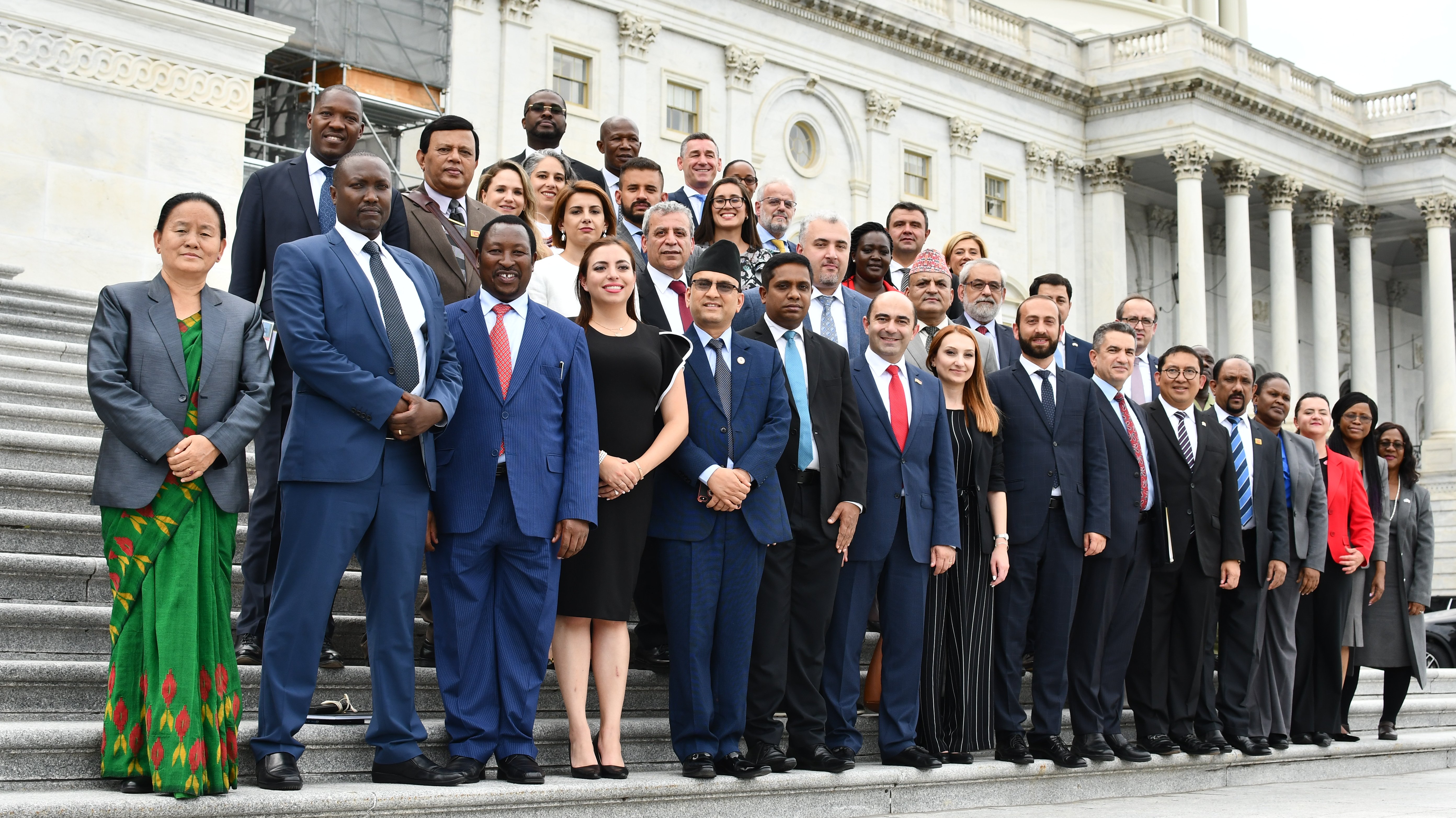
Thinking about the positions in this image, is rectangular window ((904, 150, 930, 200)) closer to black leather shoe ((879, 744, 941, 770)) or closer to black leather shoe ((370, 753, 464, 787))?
black leather shoe ((879, 744, 941, 770))

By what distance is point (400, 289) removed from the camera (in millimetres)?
5703

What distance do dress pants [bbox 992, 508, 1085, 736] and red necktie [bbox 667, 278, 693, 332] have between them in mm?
2068

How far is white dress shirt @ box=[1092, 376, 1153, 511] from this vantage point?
331 inches

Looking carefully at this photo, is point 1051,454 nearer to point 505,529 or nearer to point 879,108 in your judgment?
point 505,529

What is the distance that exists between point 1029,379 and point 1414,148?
3789 cm

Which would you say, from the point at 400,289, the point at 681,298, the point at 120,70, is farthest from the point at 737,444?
the point at 120,70

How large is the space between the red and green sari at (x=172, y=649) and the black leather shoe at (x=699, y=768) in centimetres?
187

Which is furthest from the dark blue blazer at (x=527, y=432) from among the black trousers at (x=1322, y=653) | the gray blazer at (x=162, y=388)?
the black trousers at (x=1322, y=653)

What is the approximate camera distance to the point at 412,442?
5.54 meters

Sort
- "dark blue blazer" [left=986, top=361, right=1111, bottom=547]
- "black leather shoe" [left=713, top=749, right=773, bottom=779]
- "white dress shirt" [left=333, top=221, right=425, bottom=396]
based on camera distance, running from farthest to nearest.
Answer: "dark blue blazer" [left=986, top=361, right=1111, bottom=547], "black leather shoe" [left=713, top=749, right=773, bottom=779], "white dress shirt" [left=333, top=221, right=425, bottom=396]

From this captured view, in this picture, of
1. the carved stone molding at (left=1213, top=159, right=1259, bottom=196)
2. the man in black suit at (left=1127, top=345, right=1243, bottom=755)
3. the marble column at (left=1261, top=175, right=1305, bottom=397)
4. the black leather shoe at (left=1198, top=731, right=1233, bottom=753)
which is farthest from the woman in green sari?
the marble column at (left=1261, top=175, right=1305, bottom=397)

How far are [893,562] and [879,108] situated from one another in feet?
88.2

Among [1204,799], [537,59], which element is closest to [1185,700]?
[1204,799]

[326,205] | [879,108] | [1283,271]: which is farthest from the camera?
[1283,271]
